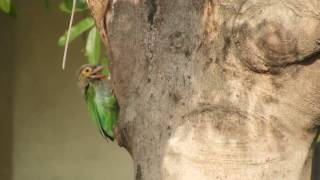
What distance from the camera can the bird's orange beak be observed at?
7.72 ft

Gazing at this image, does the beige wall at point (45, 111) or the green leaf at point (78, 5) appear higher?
the green leaf at point (78, 5)

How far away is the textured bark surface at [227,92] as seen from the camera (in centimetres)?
110

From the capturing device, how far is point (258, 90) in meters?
1.13

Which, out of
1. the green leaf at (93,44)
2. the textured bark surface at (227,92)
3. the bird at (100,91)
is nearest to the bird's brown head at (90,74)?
the bird at (100,91)

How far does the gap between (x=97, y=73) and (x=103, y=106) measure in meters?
0.11

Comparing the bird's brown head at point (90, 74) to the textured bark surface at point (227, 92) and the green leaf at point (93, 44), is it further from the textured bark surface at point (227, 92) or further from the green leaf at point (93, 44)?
the textured bark surface at point (227, 92)

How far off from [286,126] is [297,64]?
95 millimetres

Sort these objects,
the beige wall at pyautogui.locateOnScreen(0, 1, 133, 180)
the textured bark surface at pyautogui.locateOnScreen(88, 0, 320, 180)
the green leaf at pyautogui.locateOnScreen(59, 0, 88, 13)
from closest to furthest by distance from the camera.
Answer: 1. the textured bark surface at pyautogui.locateOnScreen(88, 0, 320, 180)
2. the green leaf at pyautogui.locateOnScreen(59, 0, 88, 13)
3. the beige wall at pyautogui.locateOnScreen(0, 1, 133, 180)

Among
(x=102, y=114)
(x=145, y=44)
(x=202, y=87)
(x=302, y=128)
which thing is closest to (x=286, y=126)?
(x=302, y=128)

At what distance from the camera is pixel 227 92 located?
1.13 m

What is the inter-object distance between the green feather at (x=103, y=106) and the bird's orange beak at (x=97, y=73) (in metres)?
0.03

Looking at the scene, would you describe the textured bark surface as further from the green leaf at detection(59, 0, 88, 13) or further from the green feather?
the green feather

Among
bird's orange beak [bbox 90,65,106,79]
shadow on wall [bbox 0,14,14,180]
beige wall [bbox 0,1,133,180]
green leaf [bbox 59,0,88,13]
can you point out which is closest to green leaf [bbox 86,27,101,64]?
green leaf [bbox 59,0,88,13]

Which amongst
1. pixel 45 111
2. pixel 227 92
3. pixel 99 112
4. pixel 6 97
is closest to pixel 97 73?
pixel 99 112
